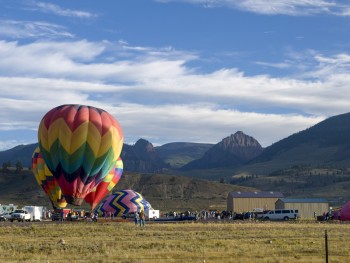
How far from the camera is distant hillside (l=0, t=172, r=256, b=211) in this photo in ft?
486

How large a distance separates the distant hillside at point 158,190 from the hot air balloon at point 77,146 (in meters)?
72.7

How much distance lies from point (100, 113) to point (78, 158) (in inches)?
252

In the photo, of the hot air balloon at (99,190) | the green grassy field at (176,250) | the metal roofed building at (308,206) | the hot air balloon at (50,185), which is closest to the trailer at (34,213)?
the hot air balloon at (50,185)

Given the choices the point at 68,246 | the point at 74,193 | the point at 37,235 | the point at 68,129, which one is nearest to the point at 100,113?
the point at 68,129

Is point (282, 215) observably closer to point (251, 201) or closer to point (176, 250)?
point (251, 201)

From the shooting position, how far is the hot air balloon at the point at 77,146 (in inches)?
2598

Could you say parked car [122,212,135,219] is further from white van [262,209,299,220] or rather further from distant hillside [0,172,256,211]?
distant hillside [0,172,256,211]

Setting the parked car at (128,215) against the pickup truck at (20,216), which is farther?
the parked car at (128,215)

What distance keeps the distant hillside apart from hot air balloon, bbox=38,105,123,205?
239 feet

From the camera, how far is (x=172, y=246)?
33781 millimetres

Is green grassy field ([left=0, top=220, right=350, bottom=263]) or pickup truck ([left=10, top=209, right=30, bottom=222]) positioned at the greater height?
pickup truck ([left=10, top=209, right=30, bottom=222])

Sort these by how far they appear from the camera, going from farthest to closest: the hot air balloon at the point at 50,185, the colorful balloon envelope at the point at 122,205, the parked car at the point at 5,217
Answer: the colorful balloon envelope at the point at 122,205 → the hot air balloon at the point at 50,185 → the parked car at the point at 5,217

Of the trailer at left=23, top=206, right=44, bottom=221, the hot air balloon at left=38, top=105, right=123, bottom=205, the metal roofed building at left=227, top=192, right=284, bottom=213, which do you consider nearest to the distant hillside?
the metal roofed building at left=227, top=192, right=284, bottom=213

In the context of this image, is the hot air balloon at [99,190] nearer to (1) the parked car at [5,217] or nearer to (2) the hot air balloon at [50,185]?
(2) the hot air balloon at [50,185]
